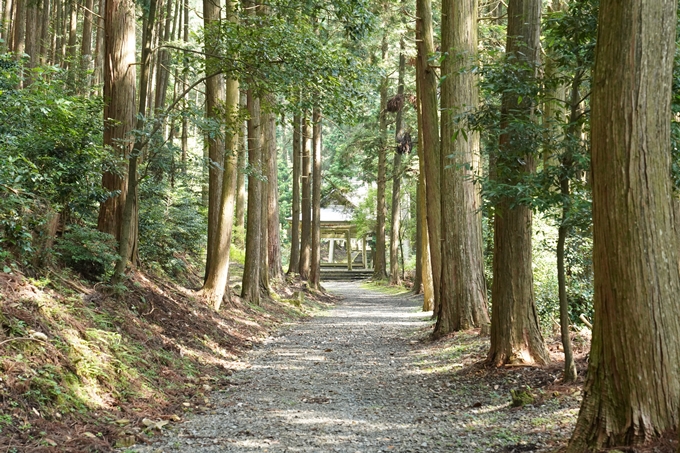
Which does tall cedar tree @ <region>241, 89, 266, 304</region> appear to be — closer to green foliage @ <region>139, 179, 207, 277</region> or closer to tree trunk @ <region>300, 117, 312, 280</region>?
green foliage @ <region>139, 179, 207, 277</region>

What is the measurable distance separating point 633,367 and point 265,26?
7.93 metres

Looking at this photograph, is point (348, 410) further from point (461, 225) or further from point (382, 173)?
point (382, 173)

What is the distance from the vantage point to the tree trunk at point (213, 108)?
10156 mm

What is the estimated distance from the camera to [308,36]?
32.5ft

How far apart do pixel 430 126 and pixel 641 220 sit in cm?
1028

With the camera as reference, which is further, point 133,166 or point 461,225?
point 461,225

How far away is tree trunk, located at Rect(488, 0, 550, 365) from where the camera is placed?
24.6ft

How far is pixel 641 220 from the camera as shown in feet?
12.9

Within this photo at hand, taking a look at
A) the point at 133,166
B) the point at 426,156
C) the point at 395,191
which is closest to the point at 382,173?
the point at 395,191

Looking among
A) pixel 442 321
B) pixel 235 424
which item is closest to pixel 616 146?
pixel 235 424

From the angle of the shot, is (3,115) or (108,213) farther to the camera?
(108,213)

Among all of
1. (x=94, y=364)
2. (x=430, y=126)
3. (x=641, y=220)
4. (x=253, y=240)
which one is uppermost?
(x=430, y=126)

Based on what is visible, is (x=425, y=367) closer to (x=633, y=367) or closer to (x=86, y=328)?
(x=86, y=328)

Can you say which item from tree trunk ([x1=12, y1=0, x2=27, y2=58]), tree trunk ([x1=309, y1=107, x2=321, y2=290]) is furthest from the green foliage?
tree trunk ([x1=309, y1=107, x2=321, y2=290])
